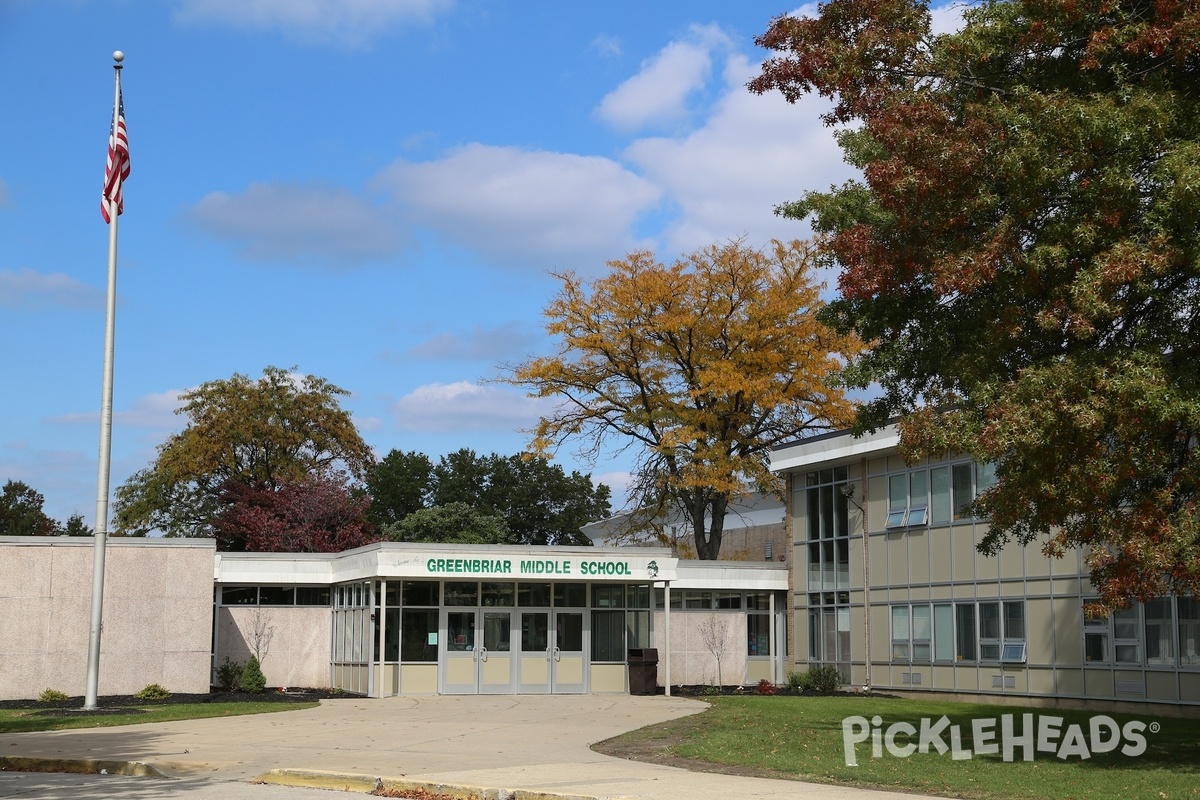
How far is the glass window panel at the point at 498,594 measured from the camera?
33.4 metres

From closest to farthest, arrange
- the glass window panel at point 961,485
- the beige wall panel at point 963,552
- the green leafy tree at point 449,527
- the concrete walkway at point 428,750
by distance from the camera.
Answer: the concrete walkway at point 428,750
the glass window panel at point 961,485
the beige wall panel at point 963,552
the green leafy tree at point 449,527

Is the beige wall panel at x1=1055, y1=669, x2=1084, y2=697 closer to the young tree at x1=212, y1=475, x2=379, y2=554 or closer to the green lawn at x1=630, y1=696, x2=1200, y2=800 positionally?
the green lawn at x1=630, y1=696, x2=1200, y2=800

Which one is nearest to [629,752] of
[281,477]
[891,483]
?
[891,483]

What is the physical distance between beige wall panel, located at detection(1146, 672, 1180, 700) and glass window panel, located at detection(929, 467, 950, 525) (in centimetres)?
670

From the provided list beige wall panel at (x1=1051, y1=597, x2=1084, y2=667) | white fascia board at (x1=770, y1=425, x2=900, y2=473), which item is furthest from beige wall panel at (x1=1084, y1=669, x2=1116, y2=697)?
white fascia board at (x1=770, y1=425, x2=900, y2=473)

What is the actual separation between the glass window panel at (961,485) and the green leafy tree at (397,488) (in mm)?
58150

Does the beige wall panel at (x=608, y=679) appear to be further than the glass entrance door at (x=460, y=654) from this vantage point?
Yes

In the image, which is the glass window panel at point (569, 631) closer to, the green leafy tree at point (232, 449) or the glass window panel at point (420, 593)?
the glass window panel at point (420, 593)

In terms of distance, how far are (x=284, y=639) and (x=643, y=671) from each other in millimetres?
10014

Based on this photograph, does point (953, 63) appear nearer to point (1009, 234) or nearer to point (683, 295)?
point (1009, 234)

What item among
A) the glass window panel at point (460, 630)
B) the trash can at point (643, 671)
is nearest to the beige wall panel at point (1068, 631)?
the trash can at point (643, 671)

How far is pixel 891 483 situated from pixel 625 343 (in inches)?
434

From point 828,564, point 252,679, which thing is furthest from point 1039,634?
point 252,679

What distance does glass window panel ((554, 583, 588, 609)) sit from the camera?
34.0 m
